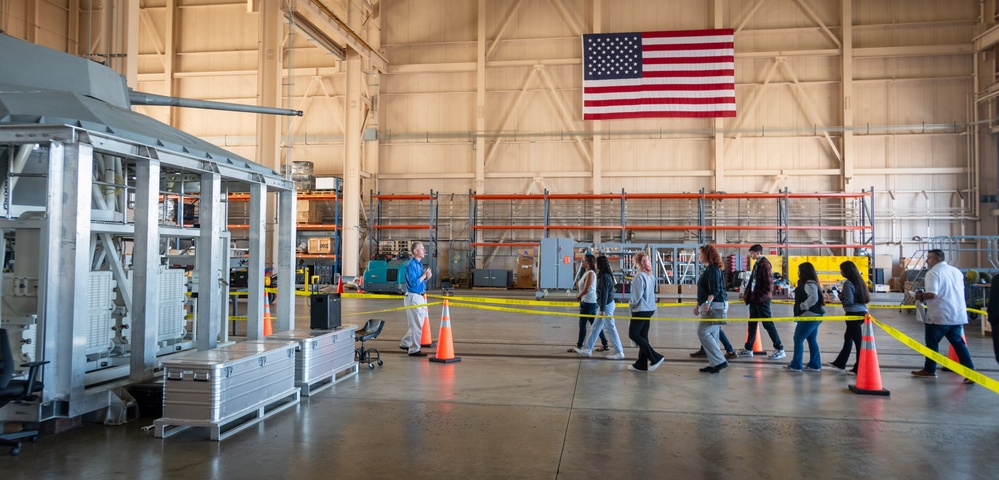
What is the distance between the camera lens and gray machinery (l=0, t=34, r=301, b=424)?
5.38m

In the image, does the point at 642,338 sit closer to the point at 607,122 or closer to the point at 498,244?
the point at 498,244

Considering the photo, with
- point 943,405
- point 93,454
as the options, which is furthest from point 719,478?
point 93,454

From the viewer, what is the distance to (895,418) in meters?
6.24

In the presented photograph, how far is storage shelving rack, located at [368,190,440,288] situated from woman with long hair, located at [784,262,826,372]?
19.3m

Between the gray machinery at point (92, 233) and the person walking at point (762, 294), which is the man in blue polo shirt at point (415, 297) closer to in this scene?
the gray machinery at point (92, 233)

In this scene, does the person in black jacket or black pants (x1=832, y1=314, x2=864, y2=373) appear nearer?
the person in black jacket

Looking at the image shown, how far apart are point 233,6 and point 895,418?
96.8 ft

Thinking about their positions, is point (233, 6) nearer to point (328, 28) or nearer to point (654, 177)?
point (328, 28)

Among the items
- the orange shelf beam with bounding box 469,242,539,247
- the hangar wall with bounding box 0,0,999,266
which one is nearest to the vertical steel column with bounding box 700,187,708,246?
the hangar wall with bounding box 0,0,999,266

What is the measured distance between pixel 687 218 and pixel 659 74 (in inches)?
245

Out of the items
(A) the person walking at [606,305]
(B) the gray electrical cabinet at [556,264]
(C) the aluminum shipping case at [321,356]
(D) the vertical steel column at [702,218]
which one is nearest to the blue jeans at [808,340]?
(A) the person walking at [606,305]

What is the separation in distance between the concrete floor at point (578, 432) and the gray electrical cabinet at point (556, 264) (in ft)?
40.8

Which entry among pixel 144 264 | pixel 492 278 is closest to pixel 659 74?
pixel 492 278

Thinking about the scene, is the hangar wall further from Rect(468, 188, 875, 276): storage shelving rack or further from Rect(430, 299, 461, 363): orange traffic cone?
Rect(430, 299, 461, 363): orange traffic cone
